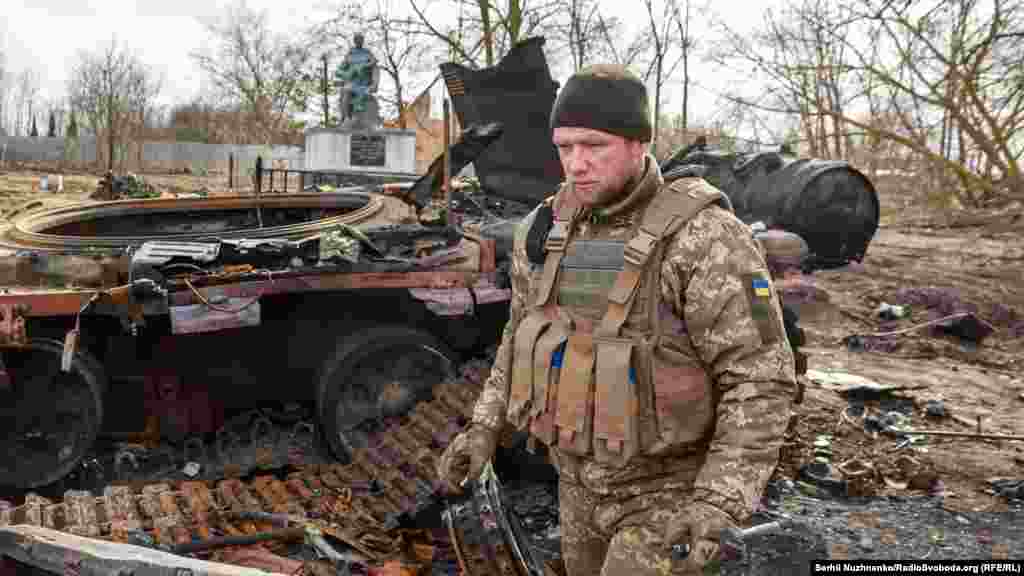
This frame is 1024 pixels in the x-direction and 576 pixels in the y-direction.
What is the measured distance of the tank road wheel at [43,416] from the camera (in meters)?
5.28

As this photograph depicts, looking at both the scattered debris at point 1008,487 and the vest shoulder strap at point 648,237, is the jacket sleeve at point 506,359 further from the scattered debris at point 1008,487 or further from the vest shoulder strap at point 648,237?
the scattered debris at point 1008,487

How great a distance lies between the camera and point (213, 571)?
3109mm

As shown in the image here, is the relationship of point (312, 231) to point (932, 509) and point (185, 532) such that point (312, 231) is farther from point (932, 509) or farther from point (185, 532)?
point (932, 509)

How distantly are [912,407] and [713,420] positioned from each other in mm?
6188

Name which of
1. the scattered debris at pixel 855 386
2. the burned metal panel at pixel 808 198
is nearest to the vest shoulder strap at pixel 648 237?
the scattered debris at pixel 855 386

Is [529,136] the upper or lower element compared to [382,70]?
lower

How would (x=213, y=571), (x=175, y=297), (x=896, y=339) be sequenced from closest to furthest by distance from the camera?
(x=213, y=571), (x=175, y=297), (x=896, y=339)

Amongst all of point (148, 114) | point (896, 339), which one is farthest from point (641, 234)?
point (148, 114)

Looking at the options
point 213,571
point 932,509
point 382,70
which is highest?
point 382,70

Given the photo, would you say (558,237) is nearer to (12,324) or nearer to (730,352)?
(730,352)

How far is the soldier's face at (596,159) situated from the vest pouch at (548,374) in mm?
350

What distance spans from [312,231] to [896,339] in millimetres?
7428

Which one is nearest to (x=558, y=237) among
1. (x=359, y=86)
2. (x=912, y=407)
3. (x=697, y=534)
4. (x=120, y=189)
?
(x=697, y=534)

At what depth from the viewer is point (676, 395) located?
2.13 metres
